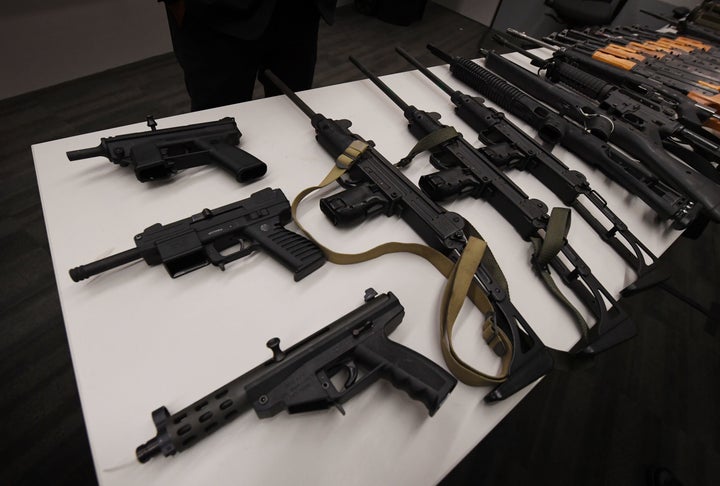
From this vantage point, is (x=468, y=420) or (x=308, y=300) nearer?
(x=468, y=420)

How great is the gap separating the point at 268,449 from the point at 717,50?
435 cm

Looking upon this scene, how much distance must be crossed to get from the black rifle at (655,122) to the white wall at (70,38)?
141 inches

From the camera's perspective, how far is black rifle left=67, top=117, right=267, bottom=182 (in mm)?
1117

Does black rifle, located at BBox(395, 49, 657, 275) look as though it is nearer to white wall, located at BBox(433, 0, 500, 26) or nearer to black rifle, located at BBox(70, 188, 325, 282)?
black rifle, located at BBox(70, 188, 325, 282)

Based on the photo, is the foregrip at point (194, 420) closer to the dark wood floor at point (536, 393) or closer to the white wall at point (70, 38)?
the dark wood floor at point (536, 393)

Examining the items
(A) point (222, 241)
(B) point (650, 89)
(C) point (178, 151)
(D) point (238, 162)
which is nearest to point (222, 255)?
(A) point (222, 241)

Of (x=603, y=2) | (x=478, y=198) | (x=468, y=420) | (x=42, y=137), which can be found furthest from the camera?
(x=603, y=2)

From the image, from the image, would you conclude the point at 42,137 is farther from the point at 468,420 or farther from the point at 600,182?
the point at 600,182

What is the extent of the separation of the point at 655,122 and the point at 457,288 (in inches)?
67.2

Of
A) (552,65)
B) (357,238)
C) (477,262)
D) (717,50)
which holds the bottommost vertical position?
(357,238)

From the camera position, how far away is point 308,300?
0.99 meters

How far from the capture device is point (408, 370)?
0.82 metres

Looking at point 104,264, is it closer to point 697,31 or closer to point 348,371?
point 348,371

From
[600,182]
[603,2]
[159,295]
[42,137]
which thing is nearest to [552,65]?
[600,182]
